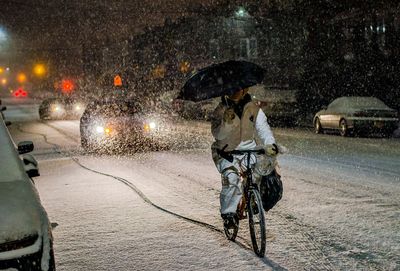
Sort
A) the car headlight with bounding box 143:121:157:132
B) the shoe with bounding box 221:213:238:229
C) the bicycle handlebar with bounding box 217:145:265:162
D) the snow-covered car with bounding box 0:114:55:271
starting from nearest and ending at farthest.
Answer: the snow-covered car with bounding box 0:114:55:271 → the bicycle handlebar with bounding box 217:145:265:162 → the shoe with bounding box 221:213:238:229 → the car headlight with bounding box 143:121:157:132

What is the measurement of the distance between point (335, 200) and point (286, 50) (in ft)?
135

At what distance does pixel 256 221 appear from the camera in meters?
5.54

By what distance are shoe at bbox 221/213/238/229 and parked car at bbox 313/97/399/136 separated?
15.7 meters

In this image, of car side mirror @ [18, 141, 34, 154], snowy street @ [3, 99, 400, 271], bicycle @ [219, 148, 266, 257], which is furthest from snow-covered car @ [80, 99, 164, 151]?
bicycle @ [219, 148, 266, 257]

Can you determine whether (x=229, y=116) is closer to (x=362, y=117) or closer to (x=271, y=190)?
(x=271, y=190)

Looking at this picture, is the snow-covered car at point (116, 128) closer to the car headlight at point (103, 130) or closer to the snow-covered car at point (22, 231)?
the car headlight at point (103, 130)

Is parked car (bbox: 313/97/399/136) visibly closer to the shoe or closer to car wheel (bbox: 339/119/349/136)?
car wheel (bbox: 339/119/349/136)

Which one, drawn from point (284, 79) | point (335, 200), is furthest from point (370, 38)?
point (335, 200)

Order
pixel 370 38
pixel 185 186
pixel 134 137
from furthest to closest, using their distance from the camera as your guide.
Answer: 1. pixel 370 38
2. pixel 134 137
3. pixel 185 186

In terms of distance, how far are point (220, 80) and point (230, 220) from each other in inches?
61.4

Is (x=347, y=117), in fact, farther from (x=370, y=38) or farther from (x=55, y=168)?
(x=370, y=38)

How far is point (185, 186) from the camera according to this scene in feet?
32.0

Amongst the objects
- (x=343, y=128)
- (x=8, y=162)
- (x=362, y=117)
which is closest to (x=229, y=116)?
(x=8, y=162)

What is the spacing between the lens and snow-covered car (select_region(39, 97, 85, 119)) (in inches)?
1453
